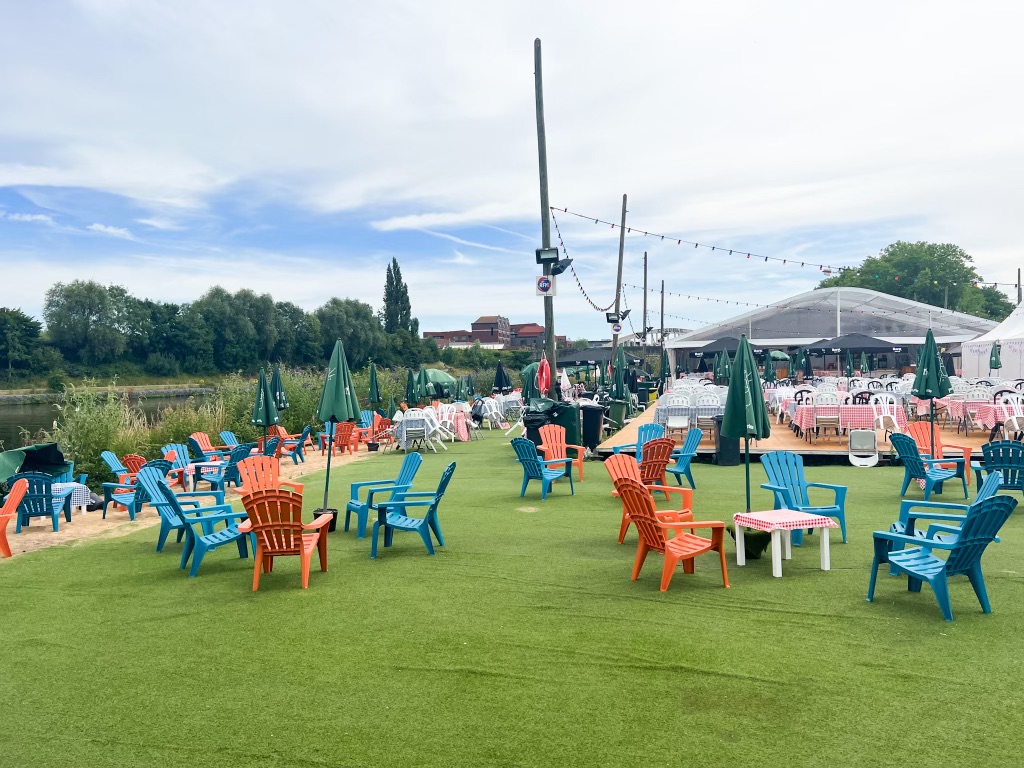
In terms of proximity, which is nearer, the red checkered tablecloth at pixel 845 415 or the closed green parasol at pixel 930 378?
the closed green parasol at pixel 930 378

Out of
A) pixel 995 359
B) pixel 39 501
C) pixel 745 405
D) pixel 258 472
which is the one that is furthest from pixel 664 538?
pixel 995 359

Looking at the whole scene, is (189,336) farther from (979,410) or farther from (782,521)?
(782,521)

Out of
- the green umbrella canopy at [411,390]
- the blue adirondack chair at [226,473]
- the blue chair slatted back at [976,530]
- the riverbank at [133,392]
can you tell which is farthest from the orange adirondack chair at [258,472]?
the riverbank at [133,392]

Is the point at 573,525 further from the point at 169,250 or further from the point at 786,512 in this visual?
the point at 169,250

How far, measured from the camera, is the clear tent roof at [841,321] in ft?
136

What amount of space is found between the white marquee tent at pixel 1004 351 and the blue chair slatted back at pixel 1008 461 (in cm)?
1617

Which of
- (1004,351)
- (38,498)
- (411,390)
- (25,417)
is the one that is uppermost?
(1004,351)

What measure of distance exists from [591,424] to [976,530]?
31.2 feet

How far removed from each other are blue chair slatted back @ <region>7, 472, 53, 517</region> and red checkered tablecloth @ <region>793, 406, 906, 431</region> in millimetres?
11556

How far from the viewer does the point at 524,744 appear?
10.8 feet

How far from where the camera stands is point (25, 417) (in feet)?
117

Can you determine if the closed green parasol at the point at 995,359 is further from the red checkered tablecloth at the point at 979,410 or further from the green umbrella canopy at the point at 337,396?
the green umbrella canopy at the point at 337,396

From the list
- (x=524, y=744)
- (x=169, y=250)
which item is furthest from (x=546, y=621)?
(x=169, y=250)

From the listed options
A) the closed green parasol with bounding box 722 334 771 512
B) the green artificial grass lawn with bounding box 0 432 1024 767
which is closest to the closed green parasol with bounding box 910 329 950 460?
the green artificial grass lawn with bounding box 0 432 1024 767
